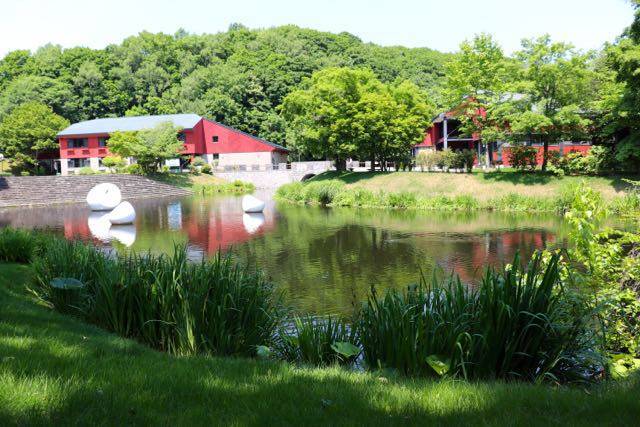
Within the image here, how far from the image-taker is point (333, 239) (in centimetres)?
2055

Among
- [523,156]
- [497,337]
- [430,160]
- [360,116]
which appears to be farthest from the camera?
[360,116]

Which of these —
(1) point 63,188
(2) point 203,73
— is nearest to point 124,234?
(1) point 63,188

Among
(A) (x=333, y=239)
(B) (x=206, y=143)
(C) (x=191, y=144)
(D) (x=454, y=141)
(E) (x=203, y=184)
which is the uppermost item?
(B) (x=206, y=143)

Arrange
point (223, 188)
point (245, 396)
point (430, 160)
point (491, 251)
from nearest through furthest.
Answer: point (245, 396) → point (491, 251) → point (430, 160) → point (223, 188)

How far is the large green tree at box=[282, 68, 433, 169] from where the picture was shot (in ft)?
137

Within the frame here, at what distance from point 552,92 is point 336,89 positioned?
17.1 metres

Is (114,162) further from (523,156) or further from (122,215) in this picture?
(523,156)

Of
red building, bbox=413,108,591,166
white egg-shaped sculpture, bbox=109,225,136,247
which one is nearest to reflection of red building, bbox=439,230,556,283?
white egg-shaped sculpture, bbox=109,225,136,247

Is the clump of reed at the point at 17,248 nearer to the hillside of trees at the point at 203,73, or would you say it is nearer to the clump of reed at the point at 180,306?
the clump of reed at the point at 180,306

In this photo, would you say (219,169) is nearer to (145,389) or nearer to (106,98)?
(106,98)

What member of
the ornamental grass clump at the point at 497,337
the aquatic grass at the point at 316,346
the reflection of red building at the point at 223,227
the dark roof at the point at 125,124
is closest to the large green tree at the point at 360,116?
the reflection of red building at the point at 223,227

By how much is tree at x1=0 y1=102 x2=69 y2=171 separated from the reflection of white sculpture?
1620 inches

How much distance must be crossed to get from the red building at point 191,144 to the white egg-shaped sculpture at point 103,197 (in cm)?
3020

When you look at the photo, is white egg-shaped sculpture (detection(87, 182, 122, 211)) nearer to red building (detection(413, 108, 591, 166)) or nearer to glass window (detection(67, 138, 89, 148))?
red building (detection(413, 108, 591, 166))
